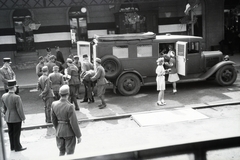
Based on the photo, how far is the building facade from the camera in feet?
58.4

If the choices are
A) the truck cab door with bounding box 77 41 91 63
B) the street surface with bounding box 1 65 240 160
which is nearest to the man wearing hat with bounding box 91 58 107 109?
the street surface with bounding box 1 65 240 160

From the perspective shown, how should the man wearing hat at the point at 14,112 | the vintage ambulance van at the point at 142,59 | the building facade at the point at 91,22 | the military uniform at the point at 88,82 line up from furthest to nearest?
the building facade at the point at 91,22 < the vintage ambulance van at the point at 142,59 < the military uniform at the point at 88,82 < the man wearing hat at the point at 14,112

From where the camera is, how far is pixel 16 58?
18.1 meters

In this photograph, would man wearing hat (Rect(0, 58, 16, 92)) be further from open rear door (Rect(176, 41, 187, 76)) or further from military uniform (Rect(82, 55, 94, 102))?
open rear door (Rect(176, 41, 187, 76))

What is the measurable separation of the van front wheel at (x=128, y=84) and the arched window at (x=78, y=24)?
362 inches

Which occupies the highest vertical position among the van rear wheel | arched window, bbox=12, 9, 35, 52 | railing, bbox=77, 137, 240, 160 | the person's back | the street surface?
arched window, bbox=12, 9, 35, 52

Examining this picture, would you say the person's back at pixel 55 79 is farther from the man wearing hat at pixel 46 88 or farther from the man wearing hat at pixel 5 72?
the man wearing hat at pixel 5 72

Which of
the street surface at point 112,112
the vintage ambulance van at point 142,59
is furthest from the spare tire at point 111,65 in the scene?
the street surface at point 112,112

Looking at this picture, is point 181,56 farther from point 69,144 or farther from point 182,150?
point 182,150

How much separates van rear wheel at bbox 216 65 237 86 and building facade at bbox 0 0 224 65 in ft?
22.9

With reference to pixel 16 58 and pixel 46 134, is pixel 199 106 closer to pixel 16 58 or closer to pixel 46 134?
pixel 46 134

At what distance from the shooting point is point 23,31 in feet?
59.5

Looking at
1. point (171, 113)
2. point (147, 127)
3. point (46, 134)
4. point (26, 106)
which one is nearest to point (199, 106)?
point (171, 113)

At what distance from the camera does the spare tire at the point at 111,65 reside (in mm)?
10500
